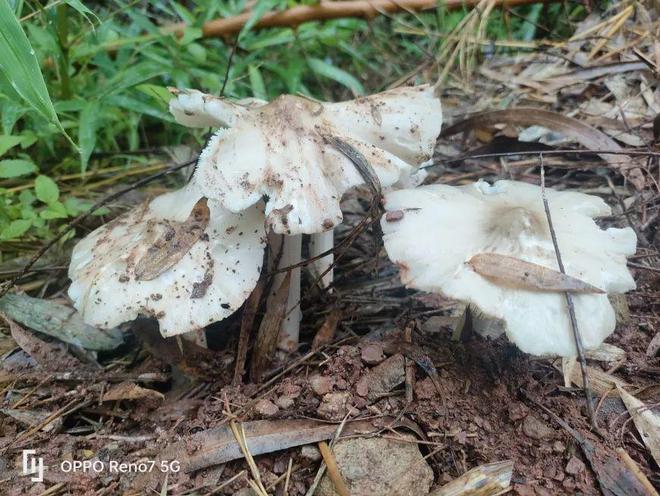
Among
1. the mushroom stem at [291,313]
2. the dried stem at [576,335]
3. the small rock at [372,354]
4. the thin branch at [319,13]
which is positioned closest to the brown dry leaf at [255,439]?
the small rock at [372,354]

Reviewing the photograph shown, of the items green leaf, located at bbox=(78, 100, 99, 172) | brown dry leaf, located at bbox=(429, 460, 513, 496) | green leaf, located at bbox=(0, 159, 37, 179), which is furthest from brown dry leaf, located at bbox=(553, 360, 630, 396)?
green leaf, located at bbox=(0, 159, 37, 179)

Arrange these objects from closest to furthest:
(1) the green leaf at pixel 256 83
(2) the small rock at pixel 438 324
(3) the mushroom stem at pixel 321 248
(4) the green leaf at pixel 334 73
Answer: (2) the small rock at pixel 438 324 < (3) the mushroom stem at pixel 321 248 < (1) the green leaf at pixel 256 83 < (4) the green leaf at pixel 334 73

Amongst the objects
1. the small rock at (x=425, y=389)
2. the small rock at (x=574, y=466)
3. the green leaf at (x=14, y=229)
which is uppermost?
the green leaf at (x=14, y=229)

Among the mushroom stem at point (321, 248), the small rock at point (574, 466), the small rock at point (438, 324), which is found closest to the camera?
the small rock at point (574, 466)

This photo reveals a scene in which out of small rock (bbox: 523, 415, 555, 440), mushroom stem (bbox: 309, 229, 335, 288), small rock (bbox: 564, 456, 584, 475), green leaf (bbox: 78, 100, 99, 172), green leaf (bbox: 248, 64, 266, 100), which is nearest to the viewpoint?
small rock (bbox: 564, 456, 584, 475)

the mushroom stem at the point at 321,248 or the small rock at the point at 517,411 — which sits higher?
the mushroom stem at the point at 321,248

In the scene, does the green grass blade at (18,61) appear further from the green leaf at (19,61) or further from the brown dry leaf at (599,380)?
the brown dry leaf at (599,380)

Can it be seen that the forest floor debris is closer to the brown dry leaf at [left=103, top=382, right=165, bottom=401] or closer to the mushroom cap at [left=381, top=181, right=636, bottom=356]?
the brown dry leaf at [left=103, top=382, right=165, bottom=401]
